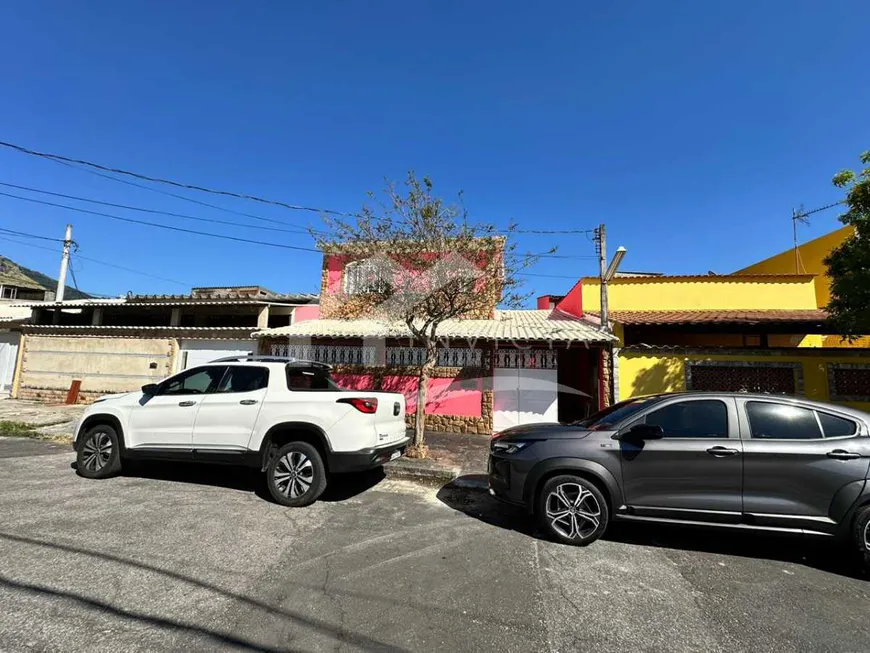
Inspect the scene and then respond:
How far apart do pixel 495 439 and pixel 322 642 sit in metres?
2.87

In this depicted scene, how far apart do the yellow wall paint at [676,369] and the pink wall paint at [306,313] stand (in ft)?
31.3

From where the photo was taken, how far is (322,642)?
2.43 meters

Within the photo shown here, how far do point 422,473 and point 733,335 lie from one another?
1187 centimetres

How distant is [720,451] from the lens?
3791 millimetres

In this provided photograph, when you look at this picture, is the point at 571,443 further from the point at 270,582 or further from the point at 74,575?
the point at 74,575

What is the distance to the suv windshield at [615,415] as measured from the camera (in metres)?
4.27

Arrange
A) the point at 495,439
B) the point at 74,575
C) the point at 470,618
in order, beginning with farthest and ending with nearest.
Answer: the point at 495,439
the point at 74,575
the point at 470,618

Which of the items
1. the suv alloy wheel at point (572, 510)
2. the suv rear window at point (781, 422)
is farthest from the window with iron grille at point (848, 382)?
the suv alloy wheel at point (572, 510)

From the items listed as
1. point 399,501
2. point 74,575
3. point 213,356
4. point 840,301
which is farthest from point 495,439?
point 213,356

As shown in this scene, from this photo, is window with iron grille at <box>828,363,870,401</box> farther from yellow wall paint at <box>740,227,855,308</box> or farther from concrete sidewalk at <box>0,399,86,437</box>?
concrete sidewalk at <box>0,399,86,437</box>

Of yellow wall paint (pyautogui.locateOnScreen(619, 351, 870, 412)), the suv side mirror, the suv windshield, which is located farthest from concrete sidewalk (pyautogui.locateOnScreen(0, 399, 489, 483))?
yellow wall paint (pyautogui.locateOnScreen(619, 351, 870, 412))

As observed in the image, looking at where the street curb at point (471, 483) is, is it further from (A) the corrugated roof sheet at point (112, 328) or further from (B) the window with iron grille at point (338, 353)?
(A) the corrugated roof sheet at point (112, 328)

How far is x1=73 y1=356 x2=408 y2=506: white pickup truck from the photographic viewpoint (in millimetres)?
4859

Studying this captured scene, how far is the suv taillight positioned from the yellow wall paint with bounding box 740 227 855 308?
15150 mm
